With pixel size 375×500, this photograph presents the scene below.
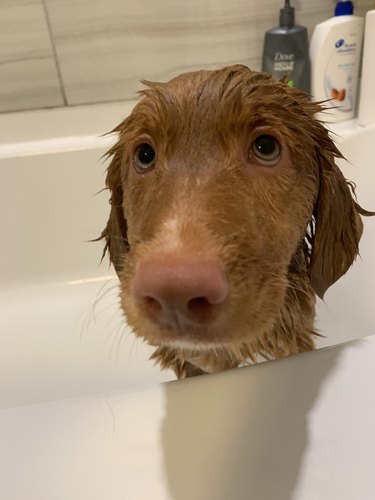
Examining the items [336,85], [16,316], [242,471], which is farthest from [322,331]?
[16,316]

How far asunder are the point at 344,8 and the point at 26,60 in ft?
3.55

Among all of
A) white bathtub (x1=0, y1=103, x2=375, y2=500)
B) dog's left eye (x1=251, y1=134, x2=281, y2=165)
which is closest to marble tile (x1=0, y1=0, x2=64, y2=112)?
dog's left eye (x1=251, y1=134, x2=281, y2=165)

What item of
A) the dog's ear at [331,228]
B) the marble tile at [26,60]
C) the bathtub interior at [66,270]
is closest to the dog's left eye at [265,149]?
the dog's ear at [331,228]

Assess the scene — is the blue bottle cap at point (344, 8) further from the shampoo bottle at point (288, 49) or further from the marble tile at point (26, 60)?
the marble tile at point (26, 60)

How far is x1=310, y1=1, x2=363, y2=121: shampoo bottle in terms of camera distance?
1623mm

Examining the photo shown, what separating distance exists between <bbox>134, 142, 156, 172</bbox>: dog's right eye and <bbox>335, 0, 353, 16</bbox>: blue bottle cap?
112cm

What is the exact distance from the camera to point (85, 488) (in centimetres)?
58

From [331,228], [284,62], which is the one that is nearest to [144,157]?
[331,228]

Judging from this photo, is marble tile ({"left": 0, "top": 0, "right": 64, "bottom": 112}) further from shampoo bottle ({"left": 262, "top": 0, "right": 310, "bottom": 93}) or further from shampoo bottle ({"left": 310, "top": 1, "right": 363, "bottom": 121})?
shampoo bottle ({"left": 310, "top": 1, "right": 363, "bottom": 121})

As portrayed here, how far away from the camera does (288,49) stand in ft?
5.45

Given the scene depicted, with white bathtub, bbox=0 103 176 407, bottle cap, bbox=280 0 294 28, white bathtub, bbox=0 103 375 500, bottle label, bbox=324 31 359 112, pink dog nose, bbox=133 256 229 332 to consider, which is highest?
bottle cap, bbox=280 0 294 28

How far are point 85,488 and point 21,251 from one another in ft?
4.51

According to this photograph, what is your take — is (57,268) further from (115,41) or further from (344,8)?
(344,8)

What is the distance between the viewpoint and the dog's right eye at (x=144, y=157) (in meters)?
0.88
